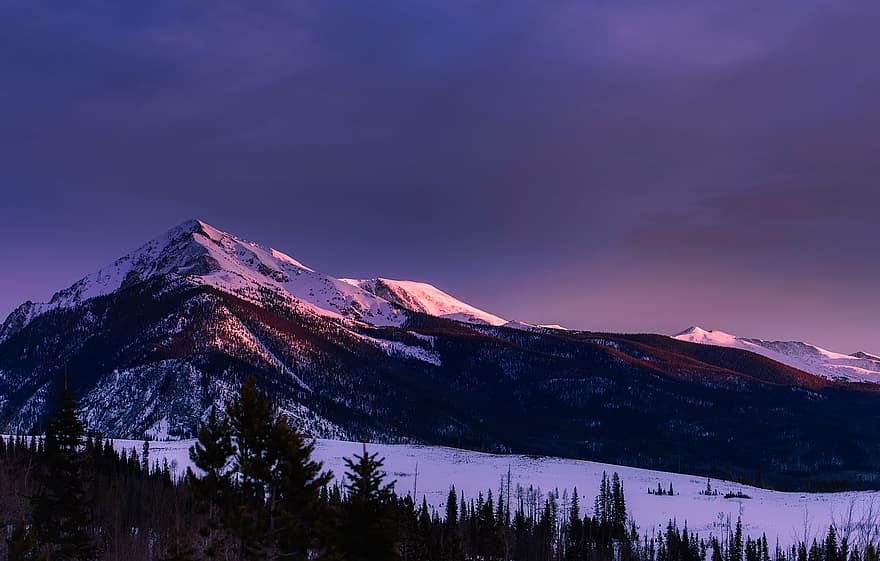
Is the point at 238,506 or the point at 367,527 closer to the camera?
the point at 367,527

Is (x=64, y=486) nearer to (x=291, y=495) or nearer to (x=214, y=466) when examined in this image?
(x=214, y=466)

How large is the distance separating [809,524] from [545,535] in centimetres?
6429

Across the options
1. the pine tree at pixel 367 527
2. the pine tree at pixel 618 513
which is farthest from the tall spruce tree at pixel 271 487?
the pine tree at pixel 618 513

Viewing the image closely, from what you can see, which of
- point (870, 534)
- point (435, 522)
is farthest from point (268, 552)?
point (870, 534)

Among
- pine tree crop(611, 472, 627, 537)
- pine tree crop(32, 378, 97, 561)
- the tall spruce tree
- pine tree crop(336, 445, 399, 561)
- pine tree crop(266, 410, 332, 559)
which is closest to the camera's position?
pine tree crop(336, 445, 399, 561)

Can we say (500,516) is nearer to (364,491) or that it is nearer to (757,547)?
(757,547)

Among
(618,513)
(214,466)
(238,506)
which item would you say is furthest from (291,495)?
(618,513)

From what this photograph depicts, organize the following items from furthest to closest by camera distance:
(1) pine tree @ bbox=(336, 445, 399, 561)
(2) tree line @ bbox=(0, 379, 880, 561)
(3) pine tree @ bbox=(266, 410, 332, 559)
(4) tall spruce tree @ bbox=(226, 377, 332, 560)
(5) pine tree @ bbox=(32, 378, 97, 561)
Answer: (5) pine tree @ bbox=(32, 378, 97, 561) → (3) pine tree @ bbox=(266, 410, 332, 559) → (4) tall spruce tree @ bbox=(226, 377, 332, 560) → (2) tree line @ bbox=(0, 379, 880, 561) → (1) pine tree @ bbox=(336, 445, 399, 561)

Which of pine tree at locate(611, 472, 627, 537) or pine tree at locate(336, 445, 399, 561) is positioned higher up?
pine tree at locate(336, 445, 399, 561)

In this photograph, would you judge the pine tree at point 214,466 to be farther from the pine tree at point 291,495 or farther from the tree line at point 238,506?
the pine tree at point 291,495

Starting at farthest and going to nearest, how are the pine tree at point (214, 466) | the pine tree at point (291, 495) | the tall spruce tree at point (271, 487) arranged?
the pine tree at point (214, 466)
the pine tree at point (291, 495)
the tall spruce tree at point (271, 487)

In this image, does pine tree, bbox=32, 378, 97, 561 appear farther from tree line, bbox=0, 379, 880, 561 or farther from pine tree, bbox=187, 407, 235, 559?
pine tree, bbox=187, 407, 235, 559

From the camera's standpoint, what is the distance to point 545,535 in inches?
5842

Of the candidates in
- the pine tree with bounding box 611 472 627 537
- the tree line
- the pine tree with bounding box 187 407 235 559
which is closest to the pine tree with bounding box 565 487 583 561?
the pine tree with bounding box 611 472 627 537
